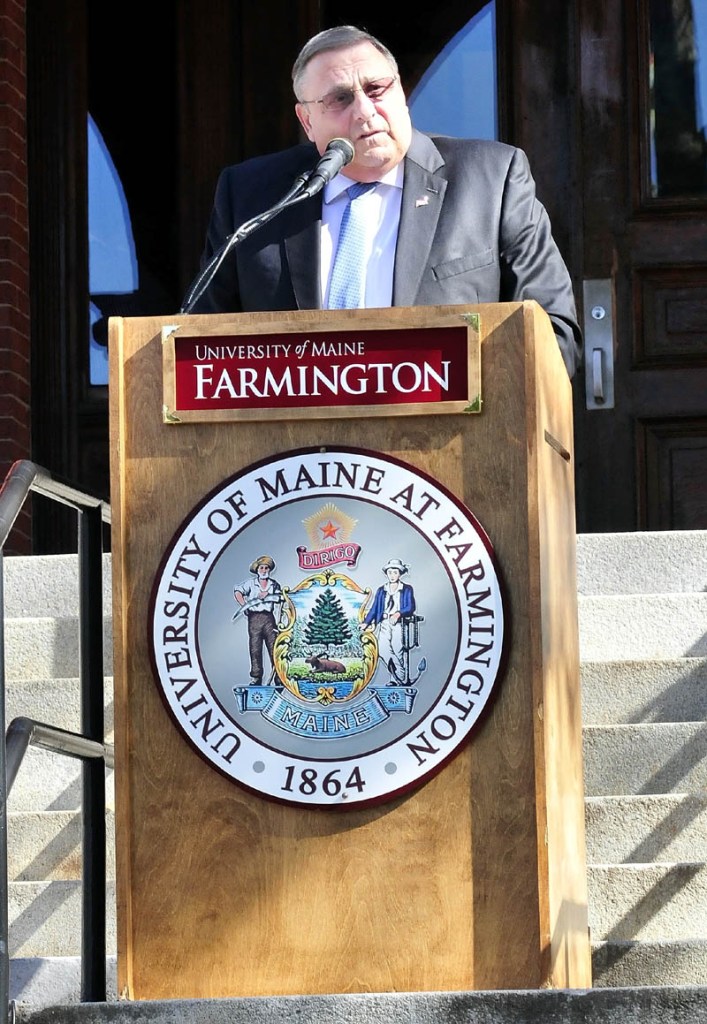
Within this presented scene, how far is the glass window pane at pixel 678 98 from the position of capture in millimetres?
6859

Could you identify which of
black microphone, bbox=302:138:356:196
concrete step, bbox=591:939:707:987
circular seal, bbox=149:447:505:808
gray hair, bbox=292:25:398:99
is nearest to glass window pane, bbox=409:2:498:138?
gray hair, bbox=292:25:398:99

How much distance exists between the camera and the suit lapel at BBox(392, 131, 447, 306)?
3.17m

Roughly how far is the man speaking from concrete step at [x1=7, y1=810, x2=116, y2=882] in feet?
4.53

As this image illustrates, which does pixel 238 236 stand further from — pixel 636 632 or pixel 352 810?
pixel 636 632

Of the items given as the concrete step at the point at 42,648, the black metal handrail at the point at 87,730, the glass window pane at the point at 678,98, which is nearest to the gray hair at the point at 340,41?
the black metal handrail at the point at 87,730

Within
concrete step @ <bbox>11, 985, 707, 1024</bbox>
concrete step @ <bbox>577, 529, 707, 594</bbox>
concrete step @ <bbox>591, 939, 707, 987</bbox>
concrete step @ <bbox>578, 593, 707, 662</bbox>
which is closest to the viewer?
concrete step @ <bbox>11, 985, 707, 1024</bbox>

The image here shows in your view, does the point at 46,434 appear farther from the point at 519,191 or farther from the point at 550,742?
the point at 550,742

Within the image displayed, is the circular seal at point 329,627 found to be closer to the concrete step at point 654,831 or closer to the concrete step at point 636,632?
the concrete step at point 654,831

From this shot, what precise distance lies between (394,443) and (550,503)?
0.90 ft

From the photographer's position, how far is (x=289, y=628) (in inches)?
105

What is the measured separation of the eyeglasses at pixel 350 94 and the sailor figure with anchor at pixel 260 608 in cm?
101

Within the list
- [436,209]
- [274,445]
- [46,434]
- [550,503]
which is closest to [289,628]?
[274,445]

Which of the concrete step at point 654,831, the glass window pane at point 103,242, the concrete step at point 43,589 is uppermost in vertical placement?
the glass window pane at point 103,242

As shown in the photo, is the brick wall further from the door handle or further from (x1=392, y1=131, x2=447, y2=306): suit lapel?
(x1=392, y1=131, x2=447, y2=306): suit lapel
